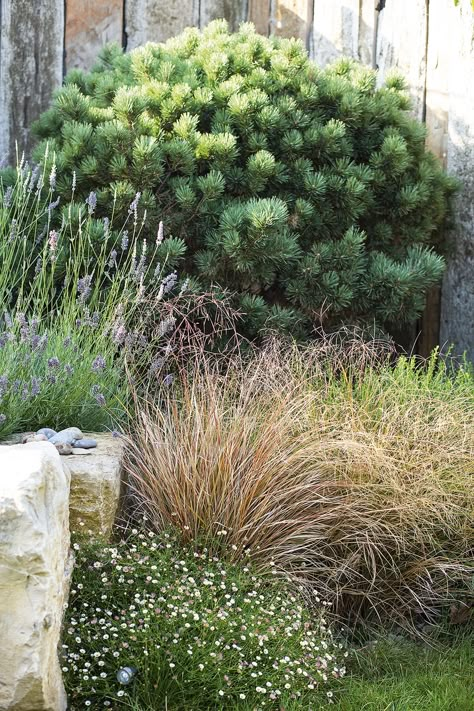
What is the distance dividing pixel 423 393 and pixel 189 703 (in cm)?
171

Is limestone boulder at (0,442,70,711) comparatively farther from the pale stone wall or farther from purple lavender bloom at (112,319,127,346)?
purple lavender bloom at (112,319,127,346)

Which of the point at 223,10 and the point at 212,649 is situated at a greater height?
the point at 223,10

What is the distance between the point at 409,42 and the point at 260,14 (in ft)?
3.03

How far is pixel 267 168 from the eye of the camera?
419 cm

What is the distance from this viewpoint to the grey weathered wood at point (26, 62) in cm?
533

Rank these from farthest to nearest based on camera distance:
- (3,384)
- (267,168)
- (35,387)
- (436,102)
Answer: (436,102)
(267,168)
(35,387)
(3,384)

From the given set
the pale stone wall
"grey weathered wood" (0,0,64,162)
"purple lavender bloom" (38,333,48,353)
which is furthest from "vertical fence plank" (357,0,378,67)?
the pale stone wall

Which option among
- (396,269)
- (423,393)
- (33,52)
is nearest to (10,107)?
(33,52)

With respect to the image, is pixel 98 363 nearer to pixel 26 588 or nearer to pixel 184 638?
pixel 184 638

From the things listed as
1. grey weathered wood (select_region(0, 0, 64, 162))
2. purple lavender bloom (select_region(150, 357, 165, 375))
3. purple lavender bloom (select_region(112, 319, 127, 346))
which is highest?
grey weathered wood (select_region(0, 0, 64, 162))

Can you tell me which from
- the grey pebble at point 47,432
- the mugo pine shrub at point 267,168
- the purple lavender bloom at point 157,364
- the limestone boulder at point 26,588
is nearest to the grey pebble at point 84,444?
the grey pebble at point 47,432

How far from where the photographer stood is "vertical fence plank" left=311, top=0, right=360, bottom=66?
5410 mm

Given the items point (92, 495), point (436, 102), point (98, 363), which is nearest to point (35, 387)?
point (98, 363)

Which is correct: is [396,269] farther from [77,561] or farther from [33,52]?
[33,52]
